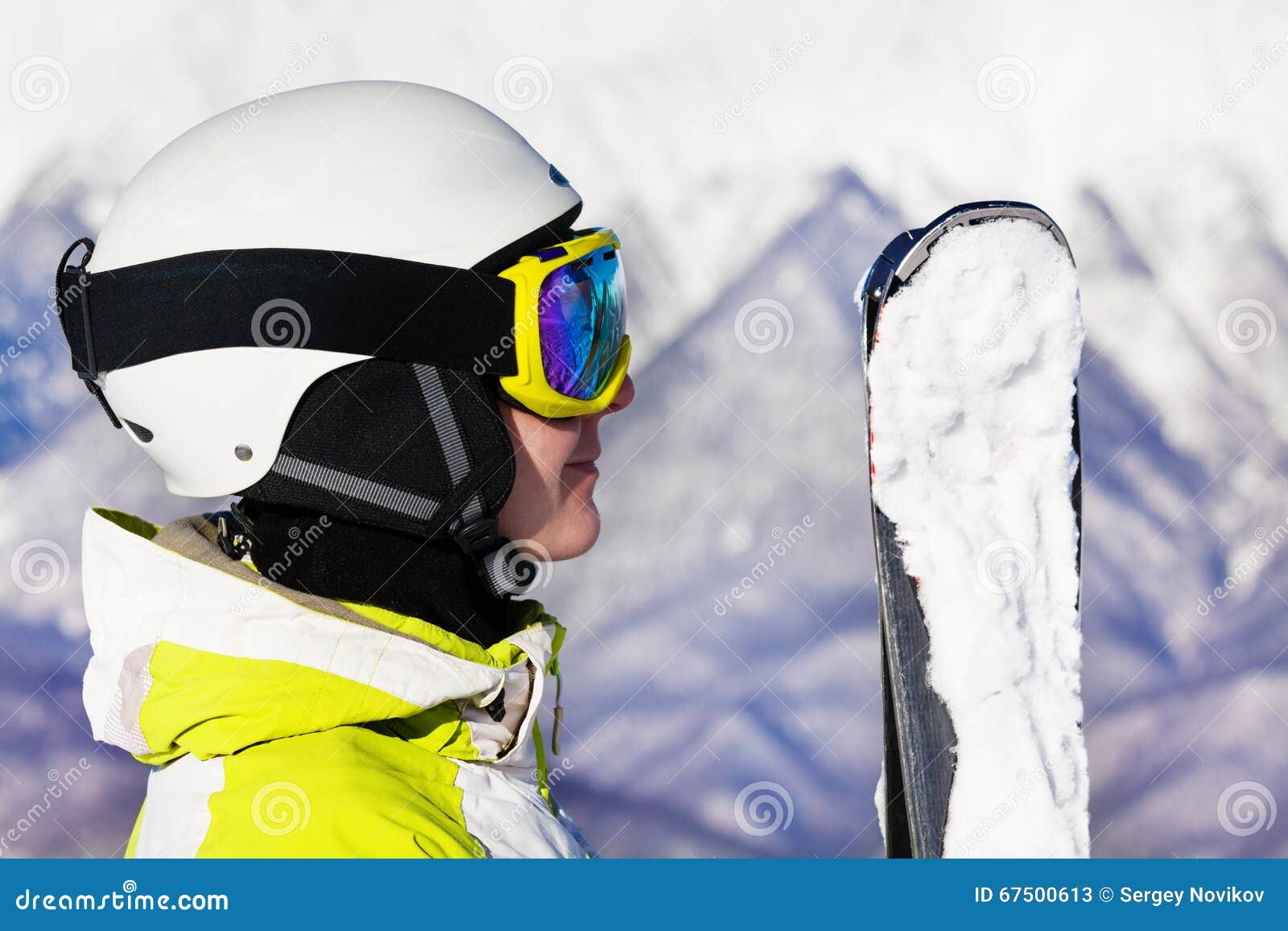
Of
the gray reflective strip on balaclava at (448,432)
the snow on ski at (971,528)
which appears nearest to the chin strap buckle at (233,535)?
the gray reflective strip on balaclava at (448,432)

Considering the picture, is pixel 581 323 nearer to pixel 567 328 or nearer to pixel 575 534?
pixel 567 328

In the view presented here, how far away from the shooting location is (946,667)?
191 cm

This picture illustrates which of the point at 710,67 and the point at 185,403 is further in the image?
the point at 710,67

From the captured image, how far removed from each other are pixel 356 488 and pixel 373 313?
10.0 inches

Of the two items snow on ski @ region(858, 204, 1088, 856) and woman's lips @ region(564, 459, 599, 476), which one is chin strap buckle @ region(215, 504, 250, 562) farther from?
snow on ski @ region(858, 204, 1088, 856)

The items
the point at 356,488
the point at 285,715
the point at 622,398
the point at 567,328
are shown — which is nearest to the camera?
the point at 285,715

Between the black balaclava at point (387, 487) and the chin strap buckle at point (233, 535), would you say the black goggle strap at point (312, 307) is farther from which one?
the chin strap buckle at point (233, 535)

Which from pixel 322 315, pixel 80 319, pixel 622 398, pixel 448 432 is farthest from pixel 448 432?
pixel 80 319

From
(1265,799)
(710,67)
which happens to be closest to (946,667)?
(710,67)

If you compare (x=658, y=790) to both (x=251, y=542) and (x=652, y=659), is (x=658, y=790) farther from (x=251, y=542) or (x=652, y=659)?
(x=251, y=542)

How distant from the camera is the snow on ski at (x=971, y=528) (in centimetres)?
186

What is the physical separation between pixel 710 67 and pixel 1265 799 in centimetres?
Answer: 316

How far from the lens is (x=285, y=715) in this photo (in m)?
1.43

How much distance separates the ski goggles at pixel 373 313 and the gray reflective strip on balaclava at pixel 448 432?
1.2 inches
